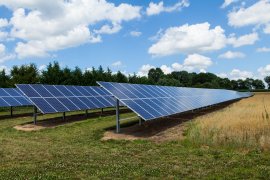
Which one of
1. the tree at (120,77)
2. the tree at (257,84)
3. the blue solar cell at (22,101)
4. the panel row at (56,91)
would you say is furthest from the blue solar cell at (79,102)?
the tree at (257,84)

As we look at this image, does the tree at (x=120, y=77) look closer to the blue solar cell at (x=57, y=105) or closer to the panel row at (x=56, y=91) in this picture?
the panel row at (x=56, y=91)

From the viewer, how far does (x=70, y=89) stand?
30984 millimetres

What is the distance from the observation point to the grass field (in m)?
10.4

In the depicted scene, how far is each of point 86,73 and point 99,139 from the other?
38.9 m

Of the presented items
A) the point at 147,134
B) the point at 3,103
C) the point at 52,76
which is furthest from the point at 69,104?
the point at 52,76

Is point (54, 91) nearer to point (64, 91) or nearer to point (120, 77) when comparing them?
point (64, 91)

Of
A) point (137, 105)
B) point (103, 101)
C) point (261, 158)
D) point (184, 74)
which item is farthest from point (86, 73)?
point (184, 74)

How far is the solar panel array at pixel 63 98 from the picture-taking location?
80.2ft

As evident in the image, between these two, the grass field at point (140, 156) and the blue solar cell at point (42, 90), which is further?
the blue solar cell at point (42, 90)

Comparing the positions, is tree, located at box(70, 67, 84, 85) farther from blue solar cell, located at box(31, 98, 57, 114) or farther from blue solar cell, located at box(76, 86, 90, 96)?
blue solar cell, located at box(31, 98, 57, 114)

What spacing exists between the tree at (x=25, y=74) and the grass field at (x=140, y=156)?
3365 cm

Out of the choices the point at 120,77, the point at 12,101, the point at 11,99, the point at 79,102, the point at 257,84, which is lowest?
the point at 79,102

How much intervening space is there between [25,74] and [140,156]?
43.4 m

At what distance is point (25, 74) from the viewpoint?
52.9m
